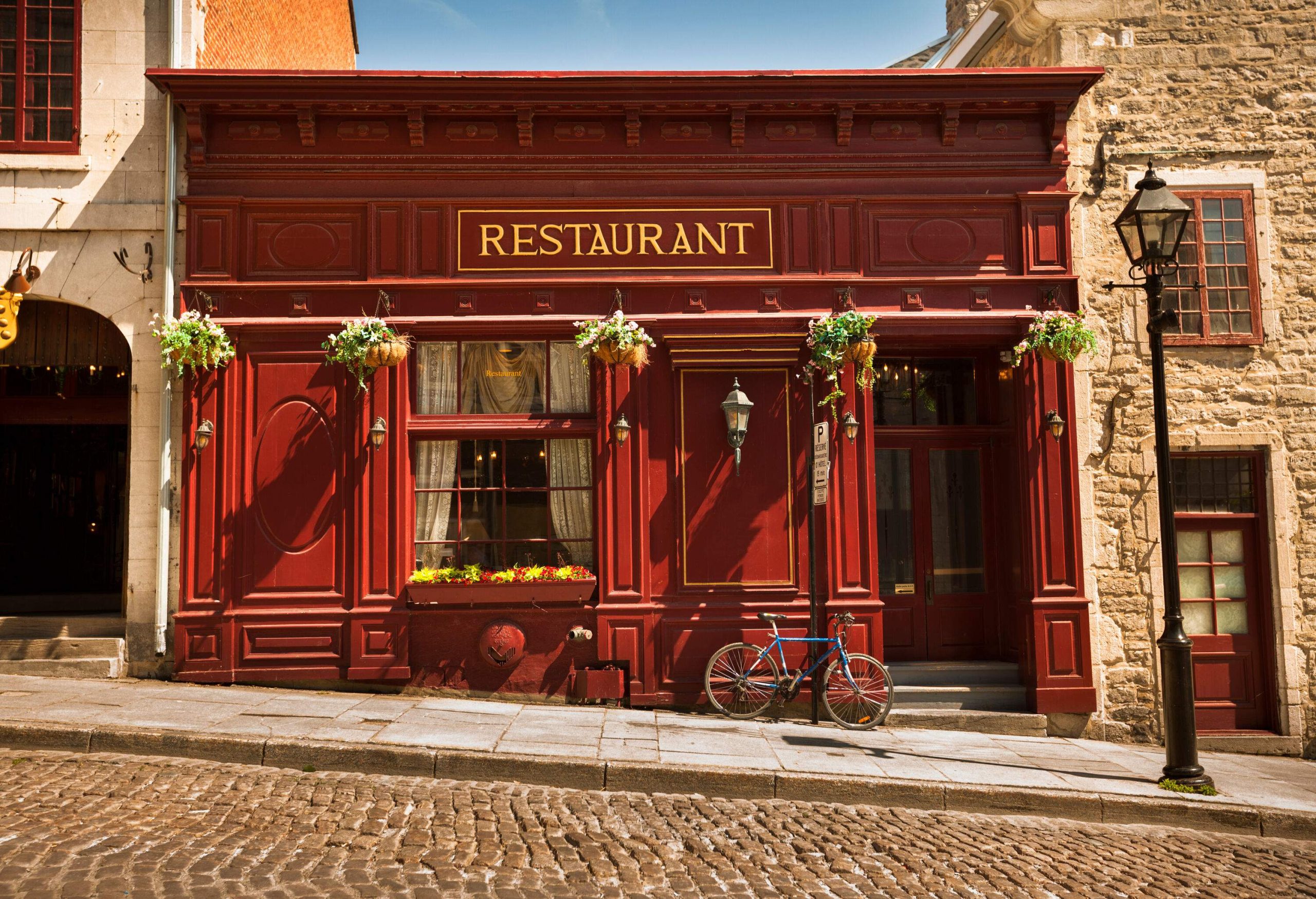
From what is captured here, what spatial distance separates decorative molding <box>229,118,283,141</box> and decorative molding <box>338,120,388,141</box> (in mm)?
629

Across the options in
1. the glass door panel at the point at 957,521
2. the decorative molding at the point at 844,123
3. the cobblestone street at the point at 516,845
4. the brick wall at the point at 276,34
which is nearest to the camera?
the cobblestone street at the point at 516,845

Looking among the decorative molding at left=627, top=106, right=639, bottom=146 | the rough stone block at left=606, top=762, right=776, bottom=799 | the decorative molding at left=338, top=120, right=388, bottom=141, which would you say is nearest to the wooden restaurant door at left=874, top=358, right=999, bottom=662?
the decorative molding at left=627, top=106, right=639, bottom=146

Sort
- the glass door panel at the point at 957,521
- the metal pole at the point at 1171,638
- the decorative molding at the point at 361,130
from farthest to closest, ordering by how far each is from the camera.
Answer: the glass door panel at the point at 957,521
the decorative molding at the point at 361,130
the metal pole at the point at 1171,638

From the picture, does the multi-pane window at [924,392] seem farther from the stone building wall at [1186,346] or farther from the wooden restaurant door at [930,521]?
the stone building wall at [1186,346]

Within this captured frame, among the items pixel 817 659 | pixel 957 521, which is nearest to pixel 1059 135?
pixel 957 521

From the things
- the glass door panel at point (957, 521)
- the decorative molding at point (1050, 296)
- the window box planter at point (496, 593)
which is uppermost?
the decorative molding at point (1050, 296)

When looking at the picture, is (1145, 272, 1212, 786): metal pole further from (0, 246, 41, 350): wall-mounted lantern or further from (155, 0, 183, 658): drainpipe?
(0, 246, 41, 350): wall-mounted lantern

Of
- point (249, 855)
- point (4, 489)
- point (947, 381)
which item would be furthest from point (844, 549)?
point (4, 489)

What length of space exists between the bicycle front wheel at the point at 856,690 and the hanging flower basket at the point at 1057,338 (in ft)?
11.3

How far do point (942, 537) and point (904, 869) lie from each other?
5374mm

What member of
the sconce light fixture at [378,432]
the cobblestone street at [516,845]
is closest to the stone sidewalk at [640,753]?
the cobblestone street at [516,845]

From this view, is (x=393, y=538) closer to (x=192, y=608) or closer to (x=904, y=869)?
(x=192, y=608)

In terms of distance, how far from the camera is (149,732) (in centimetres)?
743

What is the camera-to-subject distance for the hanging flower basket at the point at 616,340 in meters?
9.81
